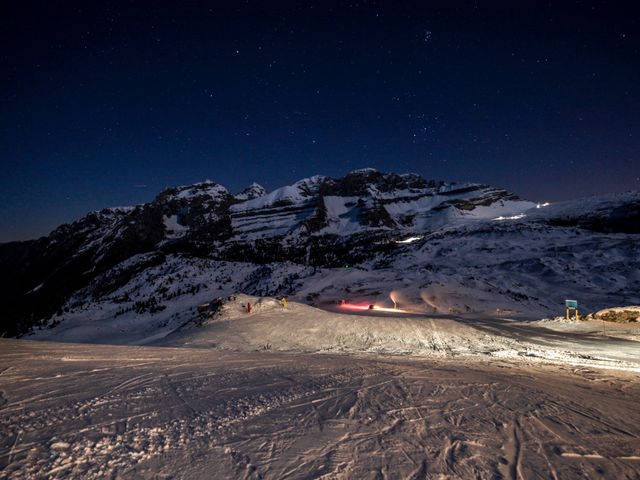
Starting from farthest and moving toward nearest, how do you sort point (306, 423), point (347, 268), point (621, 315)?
1. point (347, 268)
2. point (621, 315)
3. point (306, 423)

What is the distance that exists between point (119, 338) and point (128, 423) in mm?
21090

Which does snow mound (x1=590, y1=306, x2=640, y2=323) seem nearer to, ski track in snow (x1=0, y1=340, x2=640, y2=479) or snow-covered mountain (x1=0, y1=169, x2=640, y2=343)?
snow-covered mountain (x1=0, y1=169, x2=640, y2=343)

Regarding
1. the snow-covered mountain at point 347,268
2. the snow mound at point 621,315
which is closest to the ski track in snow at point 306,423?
the snow mound at point 621,315

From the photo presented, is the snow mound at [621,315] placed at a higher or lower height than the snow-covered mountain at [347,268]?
lower

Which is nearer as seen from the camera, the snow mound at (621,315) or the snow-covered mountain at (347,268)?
the snow mound at (621,315)

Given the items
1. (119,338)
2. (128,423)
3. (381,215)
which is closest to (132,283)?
(119,338)

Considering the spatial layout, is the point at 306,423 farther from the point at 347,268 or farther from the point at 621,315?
the point at 347,268

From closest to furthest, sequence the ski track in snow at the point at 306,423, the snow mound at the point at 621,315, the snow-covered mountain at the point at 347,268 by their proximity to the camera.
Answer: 1. the ski track in snow at the point at 306,423
2. the snow mound at the point at 621,315
3. the snow-covered mountain at the point at 347,268

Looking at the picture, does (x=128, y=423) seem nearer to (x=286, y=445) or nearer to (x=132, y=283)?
(x=286, y=445)

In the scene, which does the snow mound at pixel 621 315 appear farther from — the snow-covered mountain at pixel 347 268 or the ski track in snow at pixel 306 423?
the ski track in snow at pixel 306 423

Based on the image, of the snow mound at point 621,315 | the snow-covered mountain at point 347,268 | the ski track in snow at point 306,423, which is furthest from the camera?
the snow-covered mountain at point 347,268

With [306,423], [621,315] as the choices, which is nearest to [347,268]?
[621,315]

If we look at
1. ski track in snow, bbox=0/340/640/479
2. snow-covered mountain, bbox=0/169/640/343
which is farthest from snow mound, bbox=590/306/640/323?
ski track in snow, bbox=0/340/640/479

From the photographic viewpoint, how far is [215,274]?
41469 mm
